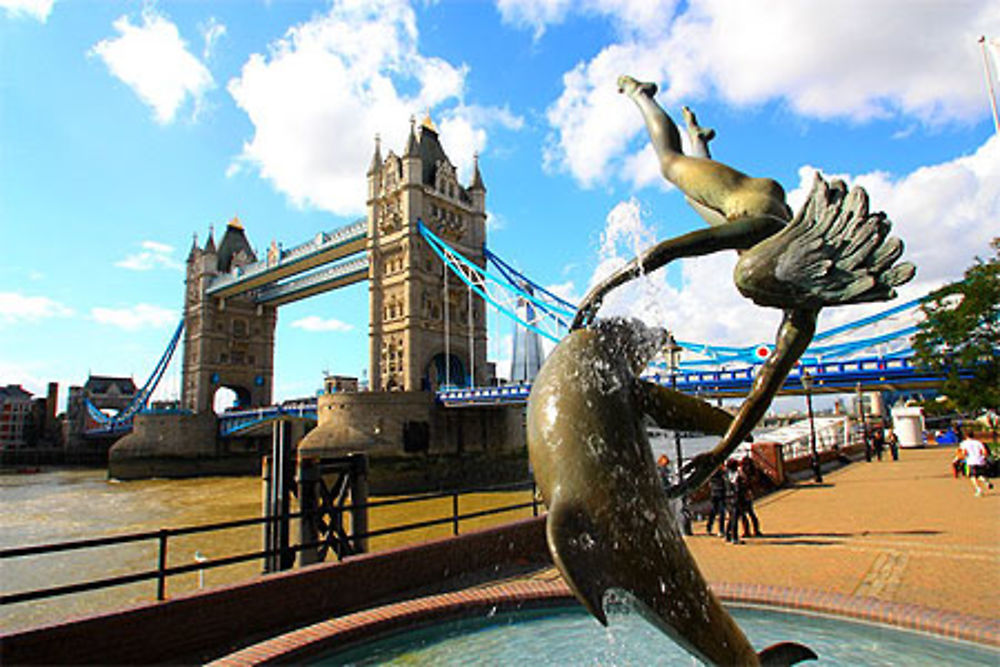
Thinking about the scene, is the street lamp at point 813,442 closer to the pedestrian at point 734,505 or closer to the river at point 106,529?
the pedestrian at point 734,505

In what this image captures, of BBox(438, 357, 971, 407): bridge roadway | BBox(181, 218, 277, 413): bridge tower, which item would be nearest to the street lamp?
BBox(438, 357, 971, 407): bridge roadway

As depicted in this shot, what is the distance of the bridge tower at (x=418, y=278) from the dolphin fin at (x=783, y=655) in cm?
3479

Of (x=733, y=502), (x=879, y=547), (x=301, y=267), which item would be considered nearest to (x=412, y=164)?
(x=301, y=267)

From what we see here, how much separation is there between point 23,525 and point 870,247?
2491 cm

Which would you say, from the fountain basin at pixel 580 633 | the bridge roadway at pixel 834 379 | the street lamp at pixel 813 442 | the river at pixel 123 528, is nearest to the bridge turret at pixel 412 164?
the river at pixel 123 528

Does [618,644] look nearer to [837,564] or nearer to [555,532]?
[555,532]

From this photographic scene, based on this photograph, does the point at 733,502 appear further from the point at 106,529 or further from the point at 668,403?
the point at 106,529

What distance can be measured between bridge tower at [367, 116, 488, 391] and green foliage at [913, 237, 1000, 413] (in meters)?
26.8

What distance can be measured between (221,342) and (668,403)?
62.1m

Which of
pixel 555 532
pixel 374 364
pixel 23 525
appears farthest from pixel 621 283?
pixel 374 364

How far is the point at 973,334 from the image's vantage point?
622 inches

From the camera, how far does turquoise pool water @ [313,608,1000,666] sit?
3898 mm

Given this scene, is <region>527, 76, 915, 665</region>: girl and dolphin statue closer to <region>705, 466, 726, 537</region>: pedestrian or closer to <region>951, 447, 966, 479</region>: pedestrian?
<region>705, 466, 726, 537</region>: pedestrian

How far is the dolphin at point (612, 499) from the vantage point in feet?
8.54
